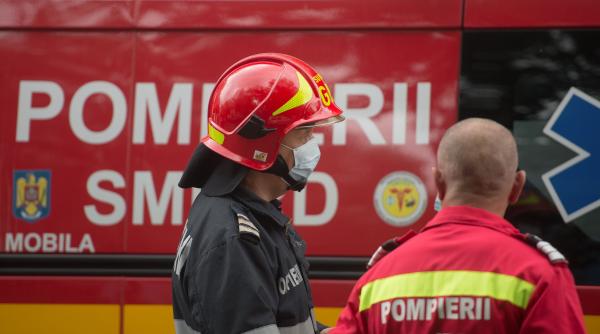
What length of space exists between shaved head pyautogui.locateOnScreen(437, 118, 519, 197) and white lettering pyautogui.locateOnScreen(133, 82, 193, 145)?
188 cm

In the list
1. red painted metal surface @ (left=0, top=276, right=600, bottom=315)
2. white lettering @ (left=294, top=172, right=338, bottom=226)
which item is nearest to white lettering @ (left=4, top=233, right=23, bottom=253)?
red painted metal surface @ (left=0, top=276, right=600, bottom=315)

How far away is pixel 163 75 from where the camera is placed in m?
3.58

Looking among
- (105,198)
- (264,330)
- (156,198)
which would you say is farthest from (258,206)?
(105,198)

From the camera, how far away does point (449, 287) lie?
1.72 m

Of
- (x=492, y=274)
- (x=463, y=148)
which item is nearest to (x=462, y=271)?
(x=492, y=274)

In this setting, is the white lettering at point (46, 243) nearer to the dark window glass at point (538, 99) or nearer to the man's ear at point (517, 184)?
the dark window glass at point (538, 99)

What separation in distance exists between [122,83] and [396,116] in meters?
1.11

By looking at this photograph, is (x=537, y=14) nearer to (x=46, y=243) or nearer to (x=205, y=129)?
(x=205, y=129)

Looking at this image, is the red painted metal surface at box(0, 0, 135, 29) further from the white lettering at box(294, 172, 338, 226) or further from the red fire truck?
the white lettering at box(294, 172, 338, 226)

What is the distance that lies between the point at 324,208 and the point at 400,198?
11.7 inches

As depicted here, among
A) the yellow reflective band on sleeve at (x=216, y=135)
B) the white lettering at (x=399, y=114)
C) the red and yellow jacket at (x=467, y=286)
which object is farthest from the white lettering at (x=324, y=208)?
the red and yellow jacket at (x=467, y=286)

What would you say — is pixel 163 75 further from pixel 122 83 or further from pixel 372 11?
pixel 372 11

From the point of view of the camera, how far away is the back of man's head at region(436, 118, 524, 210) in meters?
1.77

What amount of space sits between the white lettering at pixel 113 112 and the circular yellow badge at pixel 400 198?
1.07 metres
